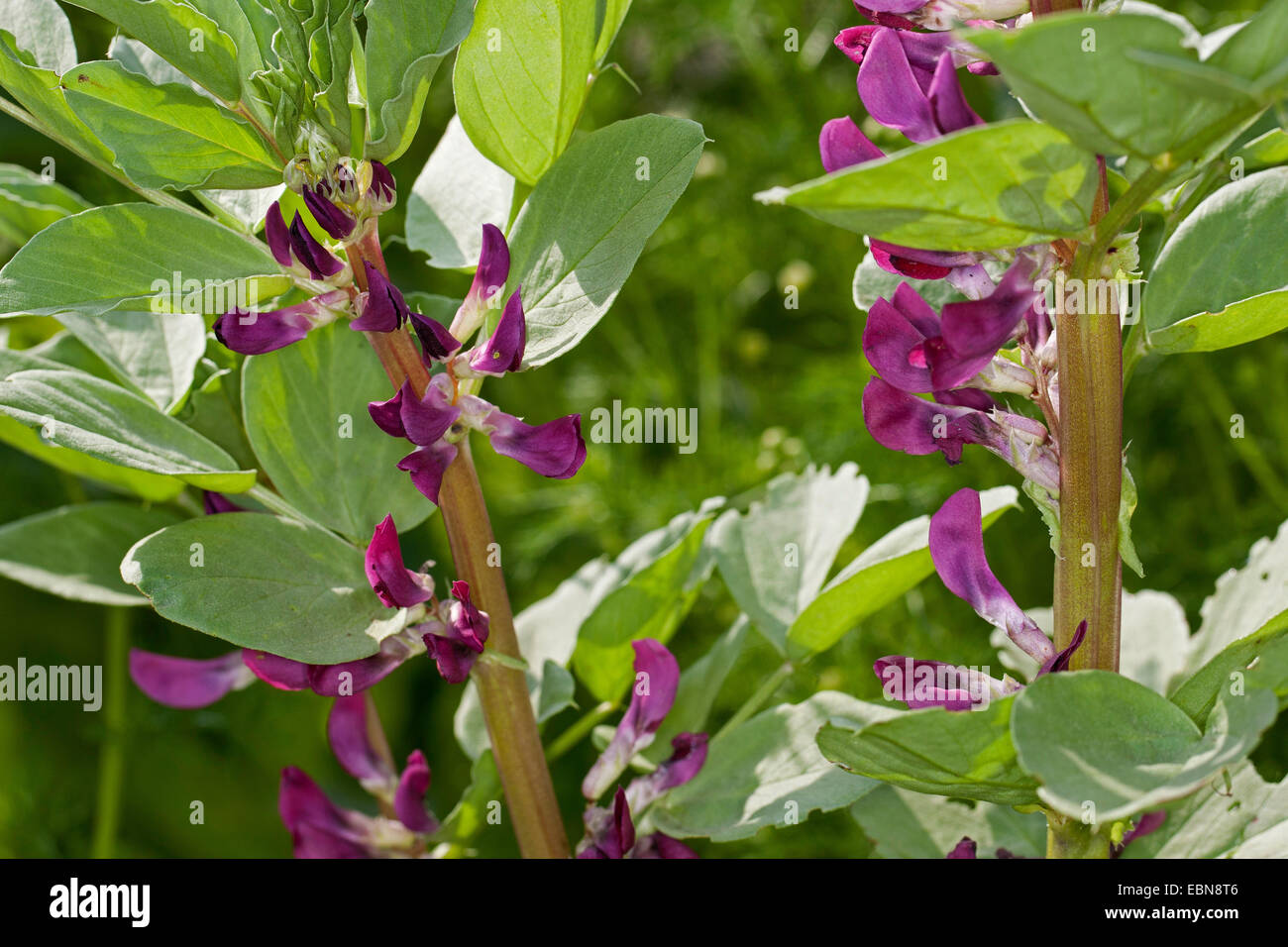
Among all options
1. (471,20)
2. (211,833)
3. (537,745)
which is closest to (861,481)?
(537,745)

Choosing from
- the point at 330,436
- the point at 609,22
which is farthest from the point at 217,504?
the point at 609,22

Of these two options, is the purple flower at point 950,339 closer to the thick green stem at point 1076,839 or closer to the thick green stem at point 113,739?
the thick green stem at point 1076,839

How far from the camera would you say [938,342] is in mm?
382

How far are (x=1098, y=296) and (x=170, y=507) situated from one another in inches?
22.6

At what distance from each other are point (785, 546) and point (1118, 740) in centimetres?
29

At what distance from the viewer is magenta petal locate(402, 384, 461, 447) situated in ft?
1.41

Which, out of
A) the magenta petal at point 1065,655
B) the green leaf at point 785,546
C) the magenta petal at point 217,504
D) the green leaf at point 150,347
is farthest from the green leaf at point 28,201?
the magenta petal at point 1065,655

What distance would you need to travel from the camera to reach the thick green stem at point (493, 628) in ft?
1.53

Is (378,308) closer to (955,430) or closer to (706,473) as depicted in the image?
(955,430)

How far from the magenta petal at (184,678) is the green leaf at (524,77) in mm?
299

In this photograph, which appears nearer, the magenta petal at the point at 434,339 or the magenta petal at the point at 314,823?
the magenta petal at the point at 434,339

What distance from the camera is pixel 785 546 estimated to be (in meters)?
0.66

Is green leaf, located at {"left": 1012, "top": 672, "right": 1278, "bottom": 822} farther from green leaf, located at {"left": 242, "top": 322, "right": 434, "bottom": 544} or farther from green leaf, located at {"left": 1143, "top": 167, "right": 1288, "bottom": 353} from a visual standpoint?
green leaf, located at {"left": 242, "top": 322, "right": 434, "bottom": 544}

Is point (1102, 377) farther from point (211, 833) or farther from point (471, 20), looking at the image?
point (211, 833)
